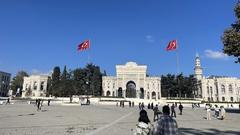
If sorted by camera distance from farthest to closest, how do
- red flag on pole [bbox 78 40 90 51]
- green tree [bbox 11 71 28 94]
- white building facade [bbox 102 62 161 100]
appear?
green tree [bbox 11 71 28 94], white building facade [bbox 102 62 161 100], red flag on pole [bbox 78 40 90 51]

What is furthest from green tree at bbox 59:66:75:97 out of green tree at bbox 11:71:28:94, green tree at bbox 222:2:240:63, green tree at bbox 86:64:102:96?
green tree at bbox 222:2:240:63

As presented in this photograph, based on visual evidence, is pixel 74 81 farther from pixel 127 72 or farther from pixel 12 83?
pixel 12 83

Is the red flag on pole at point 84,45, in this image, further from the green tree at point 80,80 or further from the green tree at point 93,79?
the green tree at point 93,79

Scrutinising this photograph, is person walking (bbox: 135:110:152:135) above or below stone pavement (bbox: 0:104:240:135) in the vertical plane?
above

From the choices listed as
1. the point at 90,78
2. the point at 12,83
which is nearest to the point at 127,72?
the point at 90,78

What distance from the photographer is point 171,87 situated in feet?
336

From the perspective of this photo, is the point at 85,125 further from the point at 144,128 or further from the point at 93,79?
the point at 93,79

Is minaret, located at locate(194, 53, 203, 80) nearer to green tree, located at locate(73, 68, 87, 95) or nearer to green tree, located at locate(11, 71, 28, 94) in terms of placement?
green tree, located at locate(73, 68, 87, 95)

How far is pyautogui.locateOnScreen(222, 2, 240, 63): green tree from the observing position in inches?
1288

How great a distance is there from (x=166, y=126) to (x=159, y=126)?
181 millimetres

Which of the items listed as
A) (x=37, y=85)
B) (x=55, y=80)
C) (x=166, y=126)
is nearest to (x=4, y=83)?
(x=37, y=85)

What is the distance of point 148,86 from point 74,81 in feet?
113

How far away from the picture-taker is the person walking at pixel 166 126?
634 cm

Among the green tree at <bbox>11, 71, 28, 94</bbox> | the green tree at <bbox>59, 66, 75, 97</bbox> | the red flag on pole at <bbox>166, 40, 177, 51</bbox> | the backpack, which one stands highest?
the red flag on pole at <bbox>166, 40, 177, 51</bbox>
